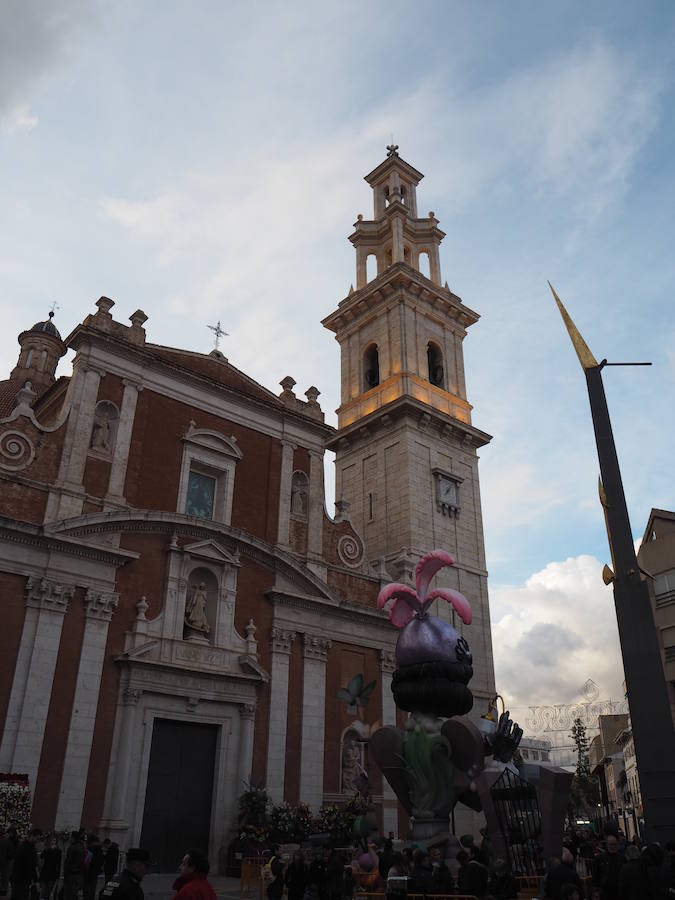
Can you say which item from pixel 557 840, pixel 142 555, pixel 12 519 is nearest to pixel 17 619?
pixel 12 519

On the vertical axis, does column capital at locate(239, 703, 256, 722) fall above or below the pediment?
below

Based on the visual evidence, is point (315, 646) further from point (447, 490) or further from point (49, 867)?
point (49, 867)

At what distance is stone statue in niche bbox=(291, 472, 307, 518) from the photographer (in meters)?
25.3

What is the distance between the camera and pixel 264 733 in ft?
69.8

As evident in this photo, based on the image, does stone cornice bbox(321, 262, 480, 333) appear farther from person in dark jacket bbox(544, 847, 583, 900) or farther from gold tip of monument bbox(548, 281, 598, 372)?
person in dark jacket bbox(544, 847, 583, 900)

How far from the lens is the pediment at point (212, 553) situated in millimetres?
21425

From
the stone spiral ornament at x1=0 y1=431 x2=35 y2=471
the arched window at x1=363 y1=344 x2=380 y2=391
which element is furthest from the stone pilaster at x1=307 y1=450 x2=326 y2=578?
the arched window at x1=363 y1=344 x2=380 y2=391

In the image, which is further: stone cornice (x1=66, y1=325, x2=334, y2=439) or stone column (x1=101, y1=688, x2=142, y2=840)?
stone cornice (x1=66, y1=325, x2=334, y2=439)

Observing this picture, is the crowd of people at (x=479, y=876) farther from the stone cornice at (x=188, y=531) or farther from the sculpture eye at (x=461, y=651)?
the stone cornice at (x=188, y=531)

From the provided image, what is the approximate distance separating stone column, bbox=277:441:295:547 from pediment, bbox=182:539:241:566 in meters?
2.23

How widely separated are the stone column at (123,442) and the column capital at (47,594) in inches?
114

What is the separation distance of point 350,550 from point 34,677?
450 inches

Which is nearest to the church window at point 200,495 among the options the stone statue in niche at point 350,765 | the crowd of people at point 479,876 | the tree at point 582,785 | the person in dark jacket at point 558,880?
the stone statue in niche at point 350,765

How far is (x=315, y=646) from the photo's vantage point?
23219 millimetres
